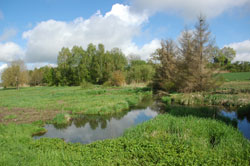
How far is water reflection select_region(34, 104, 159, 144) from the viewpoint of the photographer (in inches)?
318

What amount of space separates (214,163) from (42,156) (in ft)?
16.1

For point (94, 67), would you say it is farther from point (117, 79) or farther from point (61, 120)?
point (61, 120)

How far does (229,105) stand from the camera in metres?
13.4

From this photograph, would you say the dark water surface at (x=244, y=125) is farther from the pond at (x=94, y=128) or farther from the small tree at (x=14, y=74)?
the small tree at (x=14, y=74)

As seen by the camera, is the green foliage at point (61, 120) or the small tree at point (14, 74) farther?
the small tree at point (14, 74)

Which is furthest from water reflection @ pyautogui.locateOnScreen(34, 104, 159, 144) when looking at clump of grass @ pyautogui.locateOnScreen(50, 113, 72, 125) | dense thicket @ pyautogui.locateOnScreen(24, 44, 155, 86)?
dense thicket @ pyautogui.locateOnScreen(24, 44, 155, 86)

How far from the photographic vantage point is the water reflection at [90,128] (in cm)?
809

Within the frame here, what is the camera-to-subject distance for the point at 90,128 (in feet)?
31.3

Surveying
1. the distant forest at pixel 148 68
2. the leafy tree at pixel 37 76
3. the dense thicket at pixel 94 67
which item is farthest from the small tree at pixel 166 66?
the leafy tree at pixel 37 76

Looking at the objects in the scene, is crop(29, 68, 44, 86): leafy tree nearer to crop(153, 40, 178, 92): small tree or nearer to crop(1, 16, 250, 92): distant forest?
crop(1, 16, 250, 92): distant forest

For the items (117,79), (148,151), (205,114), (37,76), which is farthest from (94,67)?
(148,151)

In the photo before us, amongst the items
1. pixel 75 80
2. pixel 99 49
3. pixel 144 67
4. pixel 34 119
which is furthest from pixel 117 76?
pixel 34 119

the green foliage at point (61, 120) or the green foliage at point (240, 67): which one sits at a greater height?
the green foliage at point (240, 67)

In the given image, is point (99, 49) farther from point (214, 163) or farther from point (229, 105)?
point (214, 163)
